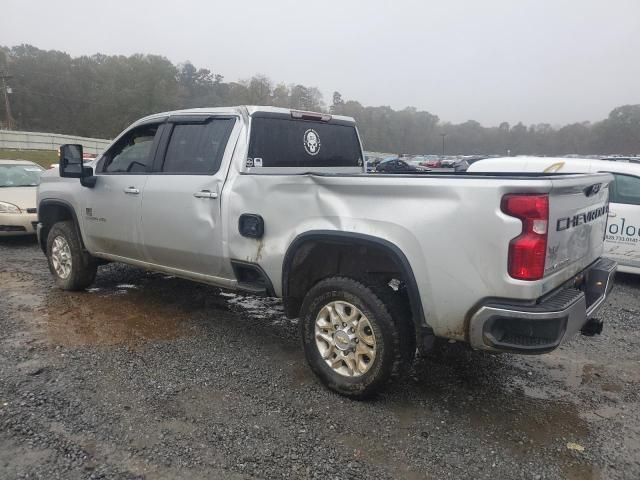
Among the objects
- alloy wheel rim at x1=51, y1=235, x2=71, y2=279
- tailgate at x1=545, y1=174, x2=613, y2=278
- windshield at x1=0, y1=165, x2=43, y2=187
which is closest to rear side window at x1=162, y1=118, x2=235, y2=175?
alloy wheel rim at x1=51, y1=235, x2=71, y2=279

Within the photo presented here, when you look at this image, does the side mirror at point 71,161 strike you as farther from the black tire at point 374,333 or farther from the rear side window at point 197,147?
the black tire at point 374,333

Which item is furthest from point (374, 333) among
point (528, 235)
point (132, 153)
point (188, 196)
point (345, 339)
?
point (132, 153)

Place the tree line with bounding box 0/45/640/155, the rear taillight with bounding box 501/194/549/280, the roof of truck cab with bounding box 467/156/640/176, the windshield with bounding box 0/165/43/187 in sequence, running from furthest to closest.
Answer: the tree line with bounding box 0/45/640/155 → the windshield with bounding box 0/165/43/187 → the roof of truck cab with bounding box 467/156/640/176 → the rear taillight with bounding box 501/194/549/280

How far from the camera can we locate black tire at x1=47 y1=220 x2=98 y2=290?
5.46 meters

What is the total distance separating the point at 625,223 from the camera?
A: 21.2 feet

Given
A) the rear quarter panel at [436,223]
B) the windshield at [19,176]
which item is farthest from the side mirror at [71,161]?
the windshield at [19,176]

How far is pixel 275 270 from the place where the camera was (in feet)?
11.9

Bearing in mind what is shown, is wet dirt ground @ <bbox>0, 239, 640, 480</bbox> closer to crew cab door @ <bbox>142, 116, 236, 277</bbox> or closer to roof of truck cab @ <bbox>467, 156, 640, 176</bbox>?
crew cab door @ <bbox>142, 116, 236, 277</bbox>

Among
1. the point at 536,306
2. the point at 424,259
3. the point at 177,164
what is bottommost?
the point at 536,306

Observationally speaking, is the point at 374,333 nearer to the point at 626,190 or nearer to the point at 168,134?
the point at 168,134

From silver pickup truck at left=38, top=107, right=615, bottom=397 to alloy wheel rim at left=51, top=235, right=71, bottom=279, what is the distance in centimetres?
57

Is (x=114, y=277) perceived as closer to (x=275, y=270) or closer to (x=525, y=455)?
(x=275, y=270)

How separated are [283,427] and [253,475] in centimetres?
48

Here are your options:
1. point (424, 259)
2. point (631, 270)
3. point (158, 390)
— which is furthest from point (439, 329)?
point (631, 270)
